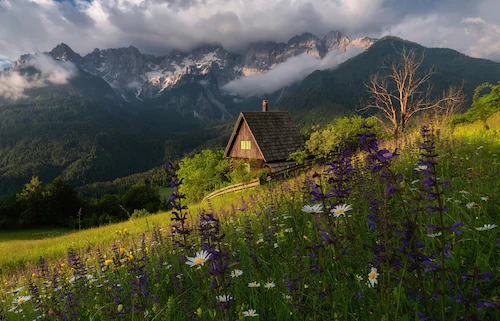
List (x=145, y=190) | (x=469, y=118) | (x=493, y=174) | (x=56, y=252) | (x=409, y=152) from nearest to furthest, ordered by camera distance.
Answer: (x=493, y=174)
(x=409, y=152)
(x=56, y=252)
(x=469, y=118)
(x=145, y=190)

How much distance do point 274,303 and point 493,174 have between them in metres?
5.12

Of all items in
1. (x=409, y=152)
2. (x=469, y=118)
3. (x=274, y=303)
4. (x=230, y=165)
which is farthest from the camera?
(x=230, y=165)

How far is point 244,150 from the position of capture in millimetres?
37375

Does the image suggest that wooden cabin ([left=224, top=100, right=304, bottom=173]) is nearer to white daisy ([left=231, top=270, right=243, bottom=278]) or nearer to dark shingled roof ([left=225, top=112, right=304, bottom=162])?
dark shingled roof ([left=225, top=112, right=304, bottom=162])

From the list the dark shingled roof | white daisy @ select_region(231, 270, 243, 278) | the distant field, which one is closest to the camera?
white daisy @ select_region(231, 270, 243, 278)

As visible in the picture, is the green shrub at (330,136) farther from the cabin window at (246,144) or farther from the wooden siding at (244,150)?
the cabin window at (246,144)

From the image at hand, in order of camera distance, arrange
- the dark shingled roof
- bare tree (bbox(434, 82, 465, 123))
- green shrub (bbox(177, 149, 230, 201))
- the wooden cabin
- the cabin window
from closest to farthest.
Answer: bare tree (bbox(434, 82, 465, 123)), the wooden cabin, the dark shingled roof, the cabin window, green shrub (bbox(177, 149, 230, 201))

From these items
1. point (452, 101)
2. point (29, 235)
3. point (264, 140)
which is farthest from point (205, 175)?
point (452, 101)

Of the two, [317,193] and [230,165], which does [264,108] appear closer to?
[230,165]

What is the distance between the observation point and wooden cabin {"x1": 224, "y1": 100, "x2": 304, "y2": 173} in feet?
114

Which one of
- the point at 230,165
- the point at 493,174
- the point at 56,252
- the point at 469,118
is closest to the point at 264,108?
the point at 230,165

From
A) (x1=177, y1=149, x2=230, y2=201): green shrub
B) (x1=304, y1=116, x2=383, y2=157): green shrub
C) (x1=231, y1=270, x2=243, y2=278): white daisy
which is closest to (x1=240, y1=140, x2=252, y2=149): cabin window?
(x1=177, y1=149, x2=230, y2=201): green shrub

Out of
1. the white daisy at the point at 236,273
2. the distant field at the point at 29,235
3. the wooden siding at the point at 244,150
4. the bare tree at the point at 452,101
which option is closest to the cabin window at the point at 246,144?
the wooden siding at the point at 244,150

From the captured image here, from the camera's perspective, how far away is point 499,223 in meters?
3.39
